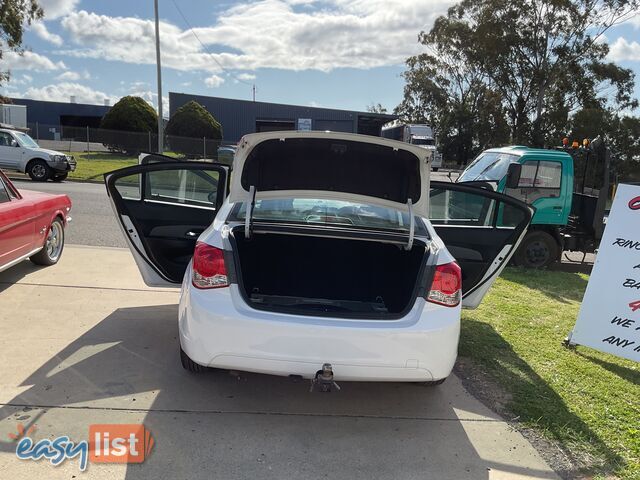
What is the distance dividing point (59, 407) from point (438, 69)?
47.9m

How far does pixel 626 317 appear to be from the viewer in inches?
173

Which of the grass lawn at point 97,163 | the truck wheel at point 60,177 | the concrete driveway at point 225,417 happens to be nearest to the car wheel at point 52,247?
the concrete driveway at point 225,417

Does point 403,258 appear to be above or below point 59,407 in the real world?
above

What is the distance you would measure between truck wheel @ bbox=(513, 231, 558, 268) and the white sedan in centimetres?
387

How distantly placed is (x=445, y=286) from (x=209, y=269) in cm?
146

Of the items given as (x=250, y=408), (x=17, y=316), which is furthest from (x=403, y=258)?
(x=17, y=316)

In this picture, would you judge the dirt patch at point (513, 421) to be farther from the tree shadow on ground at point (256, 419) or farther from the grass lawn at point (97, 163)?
the grass lawn at point (97, 163)

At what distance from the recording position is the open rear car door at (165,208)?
Answer: 175 inches

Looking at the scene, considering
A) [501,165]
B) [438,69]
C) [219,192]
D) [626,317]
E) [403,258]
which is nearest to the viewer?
[403,258]

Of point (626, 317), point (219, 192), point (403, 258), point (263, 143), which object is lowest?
point (626, 317)

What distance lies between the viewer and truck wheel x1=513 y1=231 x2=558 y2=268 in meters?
8.95

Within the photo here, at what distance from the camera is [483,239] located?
4.66 m

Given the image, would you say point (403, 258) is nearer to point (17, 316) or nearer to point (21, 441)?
point (21, 441)

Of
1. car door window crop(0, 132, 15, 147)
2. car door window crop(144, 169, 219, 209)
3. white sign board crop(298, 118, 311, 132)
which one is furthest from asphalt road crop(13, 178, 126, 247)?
white sign board crop(298, 118, 311, 132)
